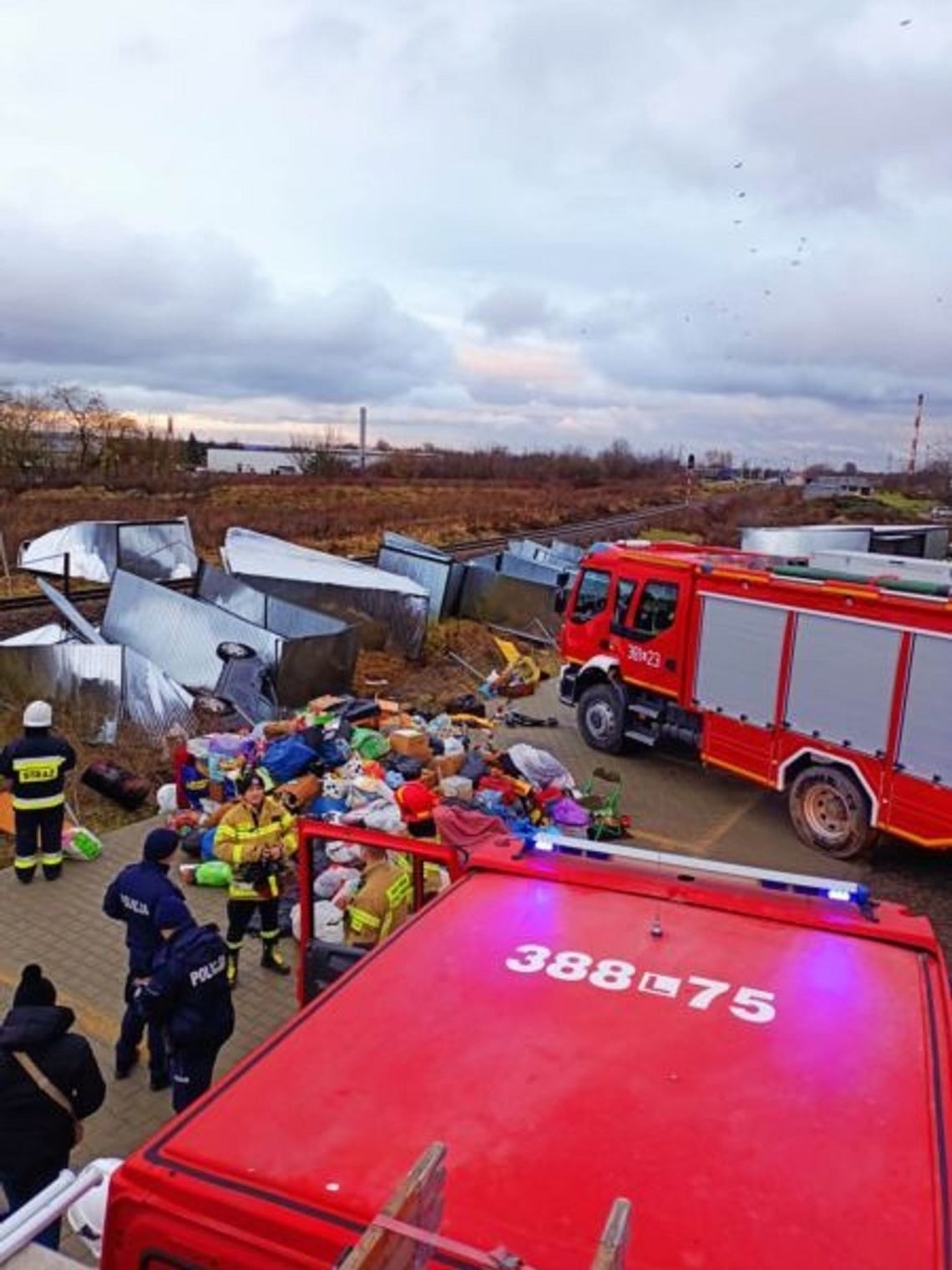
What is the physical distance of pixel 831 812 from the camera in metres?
9.23

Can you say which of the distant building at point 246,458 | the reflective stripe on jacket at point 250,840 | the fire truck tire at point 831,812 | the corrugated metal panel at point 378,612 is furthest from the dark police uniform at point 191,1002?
the distant building at point 246,458

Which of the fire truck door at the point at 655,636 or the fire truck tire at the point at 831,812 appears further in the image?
the fire truck door at the point at 655,636

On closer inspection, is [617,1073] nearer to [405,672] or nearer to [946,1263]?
[946,1263]

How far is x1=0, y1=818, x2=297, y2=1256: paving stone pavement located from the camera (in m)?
5.22

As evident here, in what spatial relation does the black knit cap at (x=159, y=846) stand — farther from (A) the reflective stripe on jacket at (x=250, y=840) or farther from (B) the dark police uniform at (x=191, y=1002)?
(A) the reflective stripe on jacket at (x=250, y=840)

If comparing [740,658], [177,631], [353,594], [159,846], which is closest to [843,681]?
[740,658]

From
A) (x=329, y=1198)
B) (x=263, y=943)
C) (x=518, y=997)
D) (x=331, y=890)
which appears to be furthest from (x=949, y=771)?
(x=329, y=1198)

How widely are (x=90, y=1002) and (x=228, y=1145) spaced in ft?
15.0

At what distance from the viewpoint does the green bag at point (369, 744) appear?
10109 millimetres

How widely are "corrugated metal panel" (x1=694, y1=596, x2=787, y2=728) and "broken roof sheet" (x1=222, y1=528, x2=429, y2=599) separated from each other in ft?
22.0

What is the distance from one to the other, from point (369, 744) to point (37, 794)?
11.3ft

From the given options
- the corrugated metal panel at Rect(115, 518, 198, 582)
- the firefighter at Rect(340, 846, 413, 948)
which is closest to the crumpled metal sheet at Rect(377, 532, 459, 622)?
the corrugated metal panel at Rect(115, 518, 198, 582)

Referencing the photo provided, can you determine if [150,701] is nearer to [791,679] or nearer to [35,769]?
[35,769]

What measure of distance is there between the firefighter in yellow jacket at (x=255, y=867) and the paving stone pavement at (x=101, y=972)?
0.23 m
